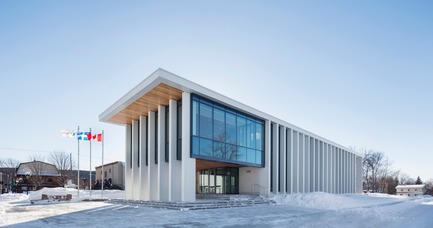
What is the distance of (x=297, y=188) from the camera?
33031 millimetres

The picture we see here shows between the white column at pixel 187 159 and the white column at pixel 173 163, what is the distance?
1.52 meters

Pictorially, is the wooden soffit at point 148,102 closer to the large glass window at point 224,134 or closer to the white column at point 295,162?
the large glass window at point 224,134

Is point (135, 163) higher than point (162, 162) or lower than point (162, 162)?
lower

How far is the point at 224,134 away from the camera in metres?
24.8

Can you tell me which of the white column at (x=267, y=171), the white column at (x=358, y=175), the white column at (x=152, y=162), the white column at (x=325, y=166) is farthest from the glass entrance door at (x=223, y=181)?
the white column at (x=358, y=175)

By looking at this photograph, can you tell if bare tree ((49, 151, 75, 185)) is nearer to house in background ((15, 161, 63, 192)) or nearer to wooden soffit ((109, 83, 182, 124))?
house in background ((15, 161, 63, 192))

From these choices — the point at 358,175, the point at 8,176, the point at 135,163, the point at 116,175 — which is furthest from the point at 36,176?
the point at 358,175

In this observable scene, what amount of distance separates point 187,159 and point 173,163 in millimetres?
1730

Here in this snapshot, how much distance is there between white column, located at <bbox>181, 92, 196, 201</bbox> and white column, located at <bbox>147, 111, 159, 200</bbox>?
5.24 metres

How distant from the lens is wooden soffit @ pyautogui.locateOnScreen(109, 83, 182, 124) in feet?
71.3

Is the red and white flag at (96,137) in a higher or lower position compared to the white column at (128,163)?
higher

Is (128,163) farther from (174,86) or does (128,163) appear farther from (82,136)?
(174,86)

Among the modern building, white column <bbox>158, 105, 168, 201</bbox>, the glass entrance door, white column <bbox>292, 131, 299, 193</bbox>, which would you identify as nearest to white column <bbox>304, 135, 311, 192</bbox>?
the modern building

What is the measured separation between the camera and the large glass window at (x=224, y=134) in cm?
2270
